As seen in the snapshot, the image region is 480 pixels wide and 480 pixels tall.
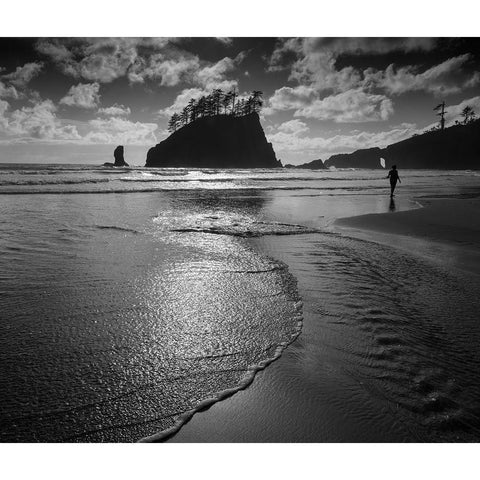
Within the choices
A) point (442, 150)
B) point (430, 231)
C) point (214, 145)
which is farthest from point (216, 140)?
point (430, 231)

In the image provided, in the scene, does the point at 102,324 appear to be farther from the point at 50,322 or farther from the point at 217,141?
the point at 217,141

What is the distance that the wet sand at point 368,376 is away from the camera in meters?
1.96

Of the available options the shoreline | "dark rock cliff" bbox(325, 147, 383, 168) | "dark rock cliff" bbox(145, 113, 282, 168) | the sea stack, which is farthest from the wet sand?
"dark rock cliff" bbox(325, 147, 383, 168)

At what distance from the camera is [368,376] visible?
2389mm

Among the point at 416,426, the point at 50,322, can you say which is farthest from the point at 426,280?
the point at 50,322

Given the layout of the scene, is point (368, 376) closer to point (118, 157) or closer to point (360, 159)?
point (118, 157)

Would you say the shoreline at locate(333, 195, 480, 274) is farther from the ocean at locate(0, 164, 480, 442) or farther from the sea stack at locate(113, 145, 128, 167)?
the sea stack at locate(113, 145, 128, 167)

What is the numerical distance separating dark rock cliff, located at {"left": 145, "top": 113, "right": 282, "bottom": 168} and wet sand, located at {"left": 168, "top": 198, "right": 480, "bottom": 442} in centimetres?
8502

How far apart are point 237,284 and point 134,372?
194cm

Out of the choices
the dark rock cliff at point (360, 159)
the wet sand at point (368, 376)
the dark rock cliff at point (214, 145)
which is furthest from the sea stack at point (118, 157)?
the dark rock cliff at point (360, 159)

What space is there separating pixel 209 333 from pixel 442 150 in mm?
102953

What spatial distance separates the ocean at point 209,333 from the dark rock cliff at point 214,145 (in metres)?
83.7

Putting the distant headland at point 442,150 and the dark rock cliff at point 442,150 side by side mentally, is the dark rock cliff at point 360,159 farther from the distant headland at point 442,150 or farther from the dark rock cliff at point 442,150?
the dark rock cliff at point 442,150

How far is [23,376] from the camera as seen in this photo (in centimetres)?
227
